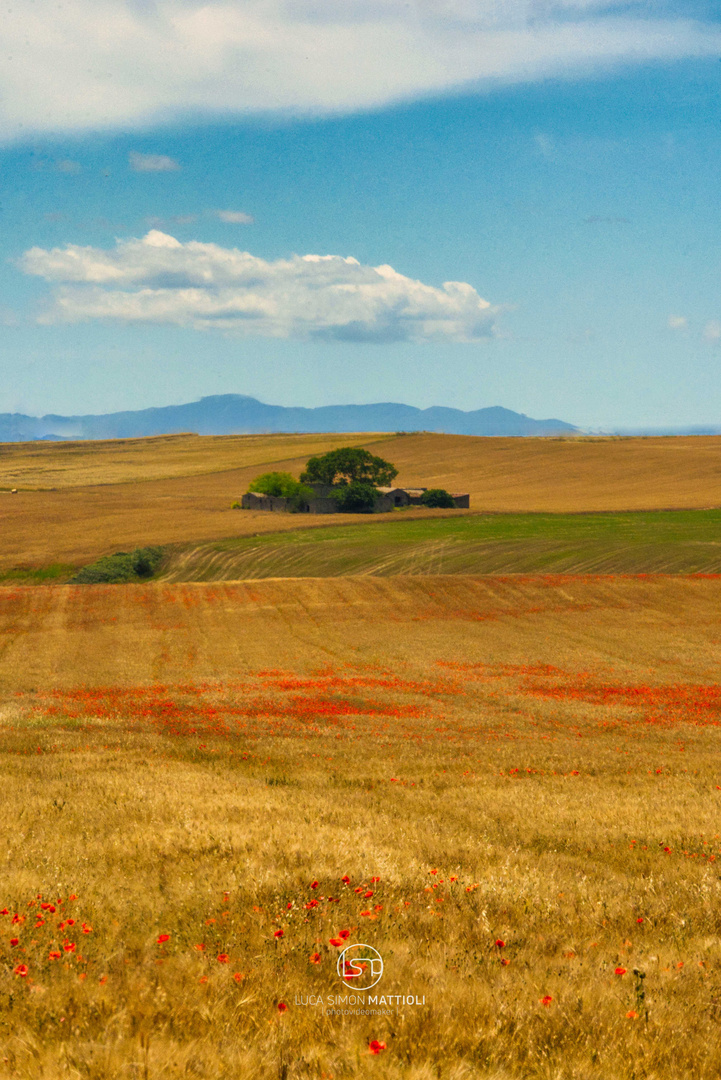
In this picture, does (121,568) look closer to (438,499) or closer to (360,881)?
(438,499)

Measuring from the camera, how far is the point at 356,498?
351ft

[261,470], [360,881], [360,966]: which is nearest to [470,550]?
[360,881]

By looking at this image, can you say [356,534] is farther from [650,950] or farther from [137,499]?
[650,950]

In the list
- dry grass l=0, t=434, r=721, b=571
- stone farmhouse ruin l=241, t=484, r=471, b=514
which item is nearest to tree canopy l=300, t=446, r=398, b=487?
stone farmhouse ruin l=241, t=484, r=471, b=514

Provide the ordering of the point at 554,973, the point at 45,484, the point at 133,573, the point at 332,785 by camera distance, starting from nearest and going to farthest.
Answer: the point at 554,973, the point at 332,785, the point at 133,573, the point at 45,484

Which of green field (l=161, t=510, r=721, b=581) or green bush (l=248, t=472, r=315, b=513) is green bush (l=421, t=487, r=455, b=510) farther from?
green field (l=161, t=510, r=721, b=581)

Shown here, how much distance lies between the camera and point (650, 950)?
26.9 feet

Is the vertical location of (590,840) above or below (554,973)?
below

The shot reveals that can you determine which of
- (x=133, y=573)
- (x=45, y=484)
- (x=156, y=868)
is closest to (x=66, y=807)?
(x=156, y=868)

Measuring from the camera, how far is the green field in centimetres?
6694

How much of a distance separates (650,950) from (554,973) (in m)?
1.40

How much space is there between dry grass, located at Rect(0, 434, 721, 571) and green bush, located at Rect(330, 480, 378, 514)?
6.96 m

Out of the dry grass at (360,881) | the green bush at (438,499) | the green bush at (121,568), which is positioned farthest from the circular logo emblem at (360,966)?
the green bush at (438,499)

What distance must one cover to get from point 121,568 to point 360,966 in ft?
221
